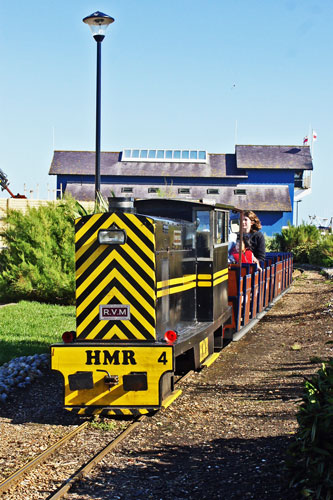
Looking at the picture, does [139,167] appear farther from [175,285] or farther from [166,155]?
[175,285]

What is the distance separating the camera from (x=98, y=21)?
13.6 m

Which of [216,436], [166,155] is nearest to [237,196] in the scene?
[166,155]

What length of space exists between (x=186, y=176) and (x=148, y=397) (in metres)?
46.8

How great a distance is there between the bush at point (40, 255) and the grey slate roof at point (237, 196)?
112 feet

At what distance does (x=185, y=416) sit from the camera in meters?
6.93

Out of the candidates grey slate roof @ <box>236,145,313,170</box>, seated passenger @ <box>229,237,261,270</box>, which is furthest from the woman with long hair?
grey slate roof @ <box>236,145,313,170</box>

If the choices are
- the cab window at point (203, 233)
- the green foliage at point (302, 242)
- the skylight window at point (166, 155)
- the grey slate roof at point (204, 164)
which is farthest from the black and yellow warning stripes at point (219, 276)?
the skylight window at point (166, 155)

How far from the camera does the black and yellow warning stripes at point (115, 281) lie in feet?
22.6

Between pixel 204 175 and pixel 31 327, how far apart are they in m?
41.8

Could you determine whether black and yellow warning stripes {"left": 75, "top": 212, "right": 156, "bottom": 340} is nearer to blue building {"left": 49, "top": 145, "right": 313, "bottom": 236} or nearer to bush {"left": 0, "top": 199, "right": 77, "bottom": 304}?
bush {"left": 0, "top": 199, "right": 77, "bottom": 304}

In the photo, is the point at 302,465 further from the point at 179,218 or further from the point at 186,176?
the point at 186,176

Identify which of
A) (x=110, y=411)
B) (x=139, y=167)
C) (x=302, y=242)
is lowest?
(x=110, y=411)

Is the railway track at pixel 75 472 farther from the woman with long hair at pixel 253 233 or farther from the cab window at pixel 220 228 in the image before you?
the woman with long hair at pixel 253 233

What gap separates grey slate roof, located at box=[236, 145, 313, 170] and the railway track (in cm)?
4814
